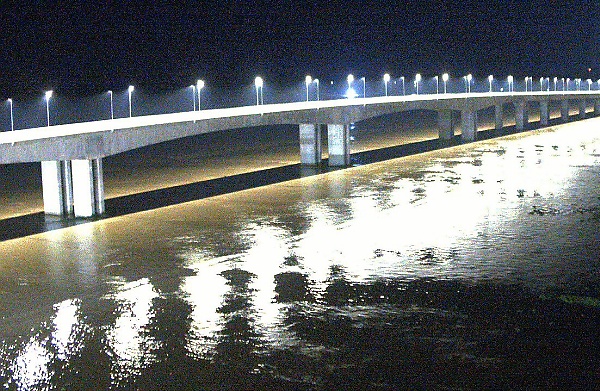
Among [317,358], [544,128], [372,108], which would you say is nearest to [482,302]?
[317,358]

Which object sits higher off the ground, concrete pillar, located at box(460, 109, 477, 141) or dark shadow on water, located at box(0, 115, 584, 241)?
concrete pillar, located at box(460, 109, 477, 141)

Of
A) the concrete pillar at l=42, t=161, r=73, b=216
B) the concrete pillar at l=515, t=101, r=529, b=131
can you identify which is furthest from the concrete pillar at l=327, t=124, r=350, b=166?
the concrete pillar at l=515, t=101, r=529, b=131

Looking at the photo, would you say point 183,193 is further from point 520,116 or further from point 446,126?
point 520,116

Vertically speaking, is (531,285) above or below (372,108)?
below

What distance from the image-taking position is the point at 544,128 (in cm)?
9006

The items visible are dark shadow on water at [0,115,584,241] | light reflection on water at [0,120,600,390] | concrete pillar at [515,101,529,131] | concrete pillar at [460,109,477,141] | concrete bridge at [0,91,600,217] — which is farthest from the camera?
concrete pillar at [515,101,529,131]

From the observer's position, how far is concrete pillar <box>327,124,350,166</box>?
167 feet

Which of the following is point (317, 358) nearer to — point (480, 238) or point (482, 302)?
point (482, 302)

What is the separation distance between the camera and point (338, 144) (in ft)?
168

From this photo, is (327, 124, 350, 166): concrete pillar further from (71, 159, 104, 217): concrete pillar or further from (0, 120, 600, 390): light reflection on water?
(71, 159, 104, 217): concrete pillar

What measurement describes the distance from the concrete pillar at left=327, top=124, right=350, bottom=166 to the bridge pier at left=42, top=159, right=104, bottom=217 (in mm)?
20000

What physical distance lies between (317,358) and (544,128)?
78185 mm

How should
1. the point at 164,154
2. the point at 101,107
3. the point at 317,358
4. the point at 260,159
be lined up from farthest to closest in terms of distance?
the point at 164,154 → the point at 260,159 → the point at 101,107 → the point at 317,358

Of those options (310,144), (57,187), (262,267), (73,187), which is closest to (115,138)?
(73,187)
